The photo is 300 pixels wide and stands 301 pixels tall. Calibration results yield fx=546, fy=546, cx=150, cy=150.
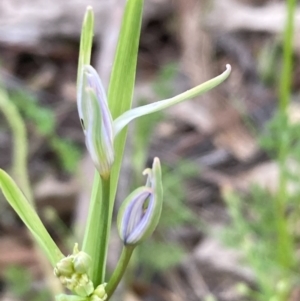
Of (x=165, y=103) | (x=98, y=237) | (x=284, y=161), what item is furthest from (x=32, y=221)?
(x=284, y=161)

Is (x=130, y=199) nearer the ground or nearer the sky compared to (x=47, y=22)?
nearer the ground

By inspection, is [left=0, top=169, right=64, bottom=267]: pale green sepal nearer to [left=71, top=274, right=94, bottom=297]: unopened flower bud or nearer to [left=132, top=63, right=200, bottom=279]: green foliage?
[left=71, top=274, right=94, bottom=297]: unopened flower bud

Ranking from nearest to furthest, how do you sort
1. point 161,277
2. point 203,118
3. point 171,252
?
point 171,252
point 161,277
point 203,118

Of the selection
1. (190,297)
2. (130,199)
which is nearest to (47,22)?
(190,297)

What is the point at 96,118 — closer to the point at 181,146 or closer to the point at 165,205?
the point at 165,205

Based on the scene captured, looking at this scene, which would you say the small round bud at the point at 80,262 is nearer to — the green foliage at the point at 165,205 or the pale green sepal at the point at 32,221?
the pale green sepal at the point at 32,221

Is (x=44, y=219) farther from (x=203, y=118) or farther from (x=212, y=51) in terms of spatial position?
(x=212, y=51)

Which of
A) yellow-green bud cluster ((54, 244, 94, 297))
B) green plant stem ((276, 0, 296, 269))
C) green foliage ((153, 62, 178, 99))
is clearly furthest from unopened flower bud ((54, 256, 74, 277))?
green foliage ((153, 62, 178, 99))
